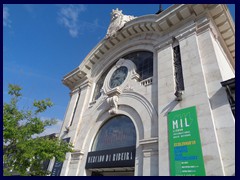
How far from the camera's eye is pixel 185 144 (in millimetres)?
7051

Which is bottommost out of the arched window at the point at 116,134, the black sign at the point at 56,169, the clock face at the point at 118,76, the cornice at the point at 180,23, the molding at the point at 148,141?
the black sign at the point at 56,169

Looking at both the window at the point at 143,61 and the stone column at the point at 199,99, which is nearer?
the stone column at the point at 199,99

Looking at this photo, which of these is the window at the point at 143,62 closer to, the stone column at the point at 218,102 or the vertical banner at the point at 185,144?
the stone column at the point at 218,102

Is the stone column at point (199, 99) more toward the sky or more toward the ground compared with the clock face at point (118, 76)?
more toward the ground

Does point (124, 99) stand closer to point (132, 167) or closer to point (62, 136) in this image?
point (132, 167)

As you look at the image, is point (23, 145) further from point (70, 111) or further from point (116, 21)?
point (116, 21)

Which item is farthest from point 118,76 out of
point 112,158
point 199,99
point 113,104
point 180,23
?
point 199,99

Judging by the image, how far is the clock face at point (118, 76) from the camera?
1353 centimetres

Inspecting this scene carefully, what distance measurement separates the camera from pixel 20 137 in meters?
9.48

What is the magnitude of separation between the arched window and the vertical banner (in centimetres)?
292

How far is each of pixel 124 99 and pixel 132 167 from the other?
171 inches

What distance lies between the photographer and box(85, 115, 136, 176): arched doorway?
9.47 metres

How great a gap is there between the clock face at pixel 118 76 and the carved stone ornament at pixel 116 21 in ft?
11.7

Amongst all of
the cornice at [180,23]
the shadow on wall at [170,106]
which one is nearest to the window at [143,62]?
the cornice at [180,23]
